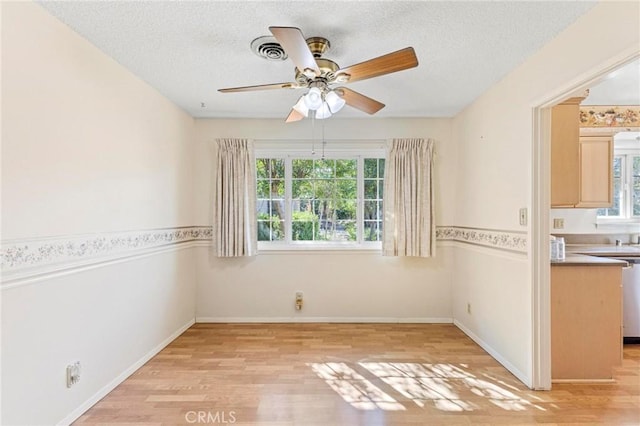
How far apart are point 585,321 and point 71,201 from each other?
11.9 ft

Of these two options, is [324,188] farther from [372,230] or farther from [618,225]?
[618,225]

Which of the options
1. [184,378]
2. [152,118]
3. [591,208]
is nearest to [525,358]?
[591,208]

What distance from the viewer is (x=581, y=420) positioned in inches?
78.8

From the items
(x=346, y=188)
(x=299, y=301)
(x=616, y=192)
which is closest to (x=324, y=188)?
A: (x=346, y=188)

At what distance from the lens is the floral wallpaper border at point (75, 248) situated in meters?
1.63

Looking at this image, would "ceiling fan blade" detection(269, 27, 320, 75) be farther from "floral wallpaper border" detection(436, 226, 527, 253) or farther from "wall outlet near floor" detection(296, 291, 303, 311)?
"wall outlet near floor" detection(296, 291, 303, 311)

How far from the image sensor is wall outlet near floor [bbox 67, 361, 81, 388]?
6.44ft

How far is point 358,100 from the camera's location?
2.32 metres

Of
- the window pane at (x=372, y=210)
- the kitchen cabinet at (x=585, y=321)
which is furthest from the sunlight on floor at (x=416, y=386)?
the window pane at (x=372, y=210)

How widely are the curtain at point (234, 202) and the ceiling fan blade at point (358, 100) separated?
174cm

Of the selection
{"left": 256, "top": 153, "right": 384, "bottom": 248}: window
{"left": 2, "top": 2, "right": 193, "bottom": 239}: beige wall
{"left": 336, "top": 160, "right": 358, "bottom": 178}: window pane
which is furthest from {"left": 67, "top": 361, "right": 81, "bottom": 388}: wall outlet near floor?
{"left": 336, "top": 160, "right": 358, "bottom": 178}: window pane

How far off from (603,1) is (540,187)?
3.68 ft

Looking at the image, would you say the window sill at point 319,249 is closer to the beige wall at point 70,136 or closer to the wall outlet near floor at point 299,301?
the wall outlet near floor at point 299,301

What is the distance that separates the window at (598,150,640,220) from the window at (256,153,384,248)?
2813 mm
